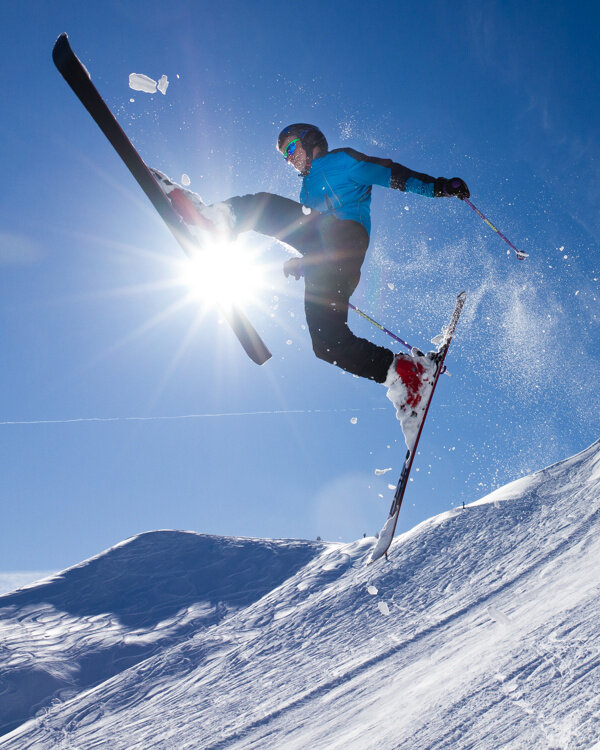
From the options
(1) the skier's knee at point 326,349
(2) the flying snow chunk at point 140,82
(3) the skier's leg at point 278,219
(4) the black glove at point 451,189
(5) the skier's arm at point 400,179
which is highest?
(2) the flying snow chunk at point 140,82

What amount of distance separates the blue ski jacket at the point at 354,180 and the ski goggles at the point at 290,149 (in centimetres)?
24

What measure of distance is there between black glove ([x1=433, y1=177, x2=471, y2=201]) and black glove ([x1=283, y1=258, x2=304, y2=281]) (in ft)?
3.85

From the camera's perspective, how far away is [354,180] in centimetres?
405

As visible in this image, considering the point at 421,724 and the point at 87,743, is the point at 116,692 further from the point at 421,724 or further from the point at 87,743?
the point at 421,724

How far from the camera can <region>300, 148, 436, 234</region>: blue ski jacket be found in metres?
4.01

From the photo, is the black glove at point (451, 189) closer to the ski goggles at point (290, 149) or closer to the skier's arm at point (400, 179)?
the skier's arm at point (400, 179)

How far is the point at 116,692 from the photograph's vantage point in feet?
149

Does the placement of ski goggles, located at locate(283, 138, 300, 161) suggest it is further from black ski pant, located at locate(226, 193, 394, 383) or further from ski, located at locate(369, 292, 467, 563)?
ski, located at locate(369, 292, 467, 563)

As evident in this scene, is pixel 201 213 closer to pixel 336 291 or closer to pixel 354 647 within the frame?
pixel 336 291

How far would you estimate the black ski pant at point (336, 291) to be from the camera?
3904 millimetres

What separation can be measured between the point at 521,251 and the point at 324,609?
4415 centimetres

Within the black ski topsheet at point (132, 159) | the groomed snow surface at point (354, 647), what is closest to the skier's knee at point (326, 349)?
the black ski topsheet at point (132, 159)

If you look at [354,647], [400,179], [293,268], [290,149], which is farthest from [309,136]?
[354,647]

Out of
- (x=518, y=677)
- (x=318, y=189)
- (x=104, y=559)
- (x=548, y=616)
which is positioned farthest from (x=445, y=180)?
(x=104, y=559)
